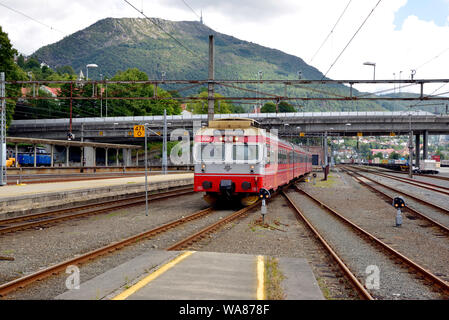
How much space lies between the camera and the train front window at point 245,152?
52.6 feet

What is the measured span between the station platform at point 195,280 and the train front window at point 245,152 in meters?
8.46

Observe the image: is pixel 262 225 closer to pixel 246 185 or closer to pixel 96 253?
pixel 246 185

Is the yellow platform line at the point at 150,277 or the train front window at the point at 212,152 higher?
the train front window at the point at 212,152

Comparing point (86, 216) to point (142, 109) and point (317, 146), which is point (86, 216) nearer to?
point (142, 109)

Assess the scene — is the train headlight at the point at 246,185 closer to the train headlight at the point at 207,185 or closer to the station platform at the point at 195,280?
the train headlight at the point at 207,185

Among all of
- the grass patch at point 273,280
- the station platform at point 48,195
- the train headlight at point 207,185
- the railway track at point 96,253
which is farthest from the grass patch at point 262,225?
the station platform at point 48,195

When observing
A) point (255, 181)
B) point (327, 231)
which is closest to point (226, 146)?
point (255, 181)

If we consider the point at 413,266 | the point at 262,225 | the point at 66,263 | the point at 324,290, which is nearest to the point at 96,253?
the point at 66,263

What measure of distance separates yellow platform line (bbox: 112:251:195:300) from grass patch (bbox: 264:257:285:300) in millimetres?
1583

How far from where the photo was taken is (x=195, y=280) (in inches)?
237

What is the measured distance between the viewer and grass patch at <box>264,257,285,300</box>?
5.41 metres

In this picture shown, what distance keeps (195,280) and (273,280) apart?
119cm

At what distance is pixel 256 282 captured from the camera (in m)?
6.01
